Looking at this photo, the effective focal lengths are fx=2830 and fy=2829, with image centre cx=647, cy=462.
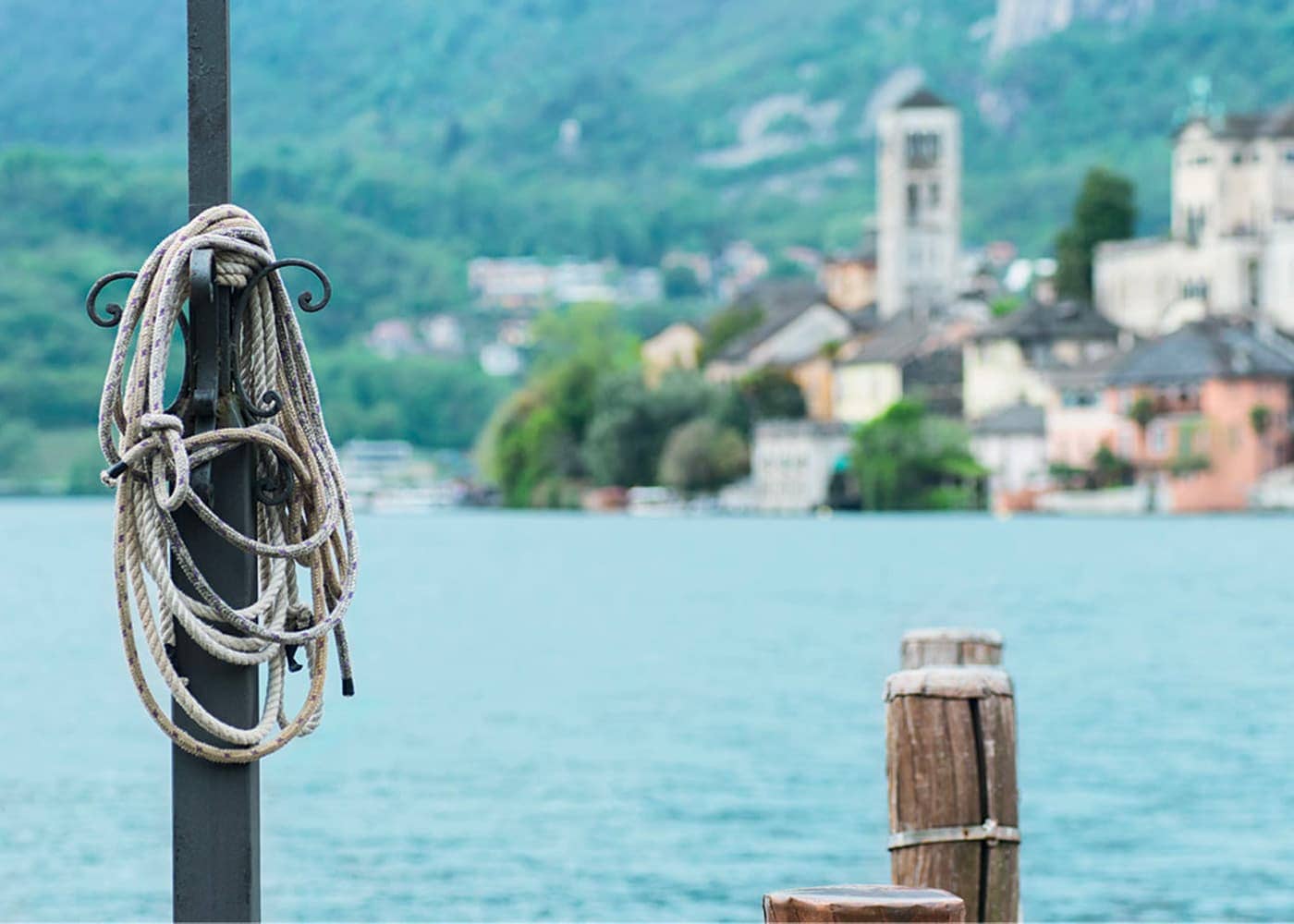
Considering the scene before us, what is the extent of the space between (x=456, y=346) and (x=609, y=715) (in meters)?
163

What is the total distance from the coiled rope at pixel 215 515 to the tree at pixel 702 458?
338ft

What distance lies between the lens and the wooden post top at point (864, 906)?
423 centimetres

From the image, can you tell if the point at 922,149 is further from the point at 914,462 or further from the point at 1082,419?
the point at 1082,419

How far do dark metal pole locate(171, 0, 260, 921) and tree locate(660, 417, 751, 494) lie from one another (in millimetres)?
103260

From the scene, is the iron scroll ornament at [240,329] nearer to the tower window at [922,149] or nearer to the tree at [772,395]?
the tree at [772,395]

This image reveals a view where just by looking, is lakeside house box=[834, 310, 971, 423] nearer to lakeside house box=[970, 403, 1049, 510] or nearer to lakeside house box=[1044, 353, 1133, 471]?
lakeside house box=[970, 403, 1049, 510]

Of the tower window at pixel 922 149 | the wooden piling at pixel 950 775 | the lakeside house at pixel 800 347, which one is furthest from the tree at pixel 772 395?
the wooden piling at pixel 950 775

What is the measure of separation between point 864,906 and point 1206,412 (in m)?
Answer: 99.3

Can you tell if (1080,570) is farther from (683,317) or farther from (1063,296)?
(683,317)

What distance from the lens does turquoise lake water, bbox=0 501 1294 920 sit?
56.2ft

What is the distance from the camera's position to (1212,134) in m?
114

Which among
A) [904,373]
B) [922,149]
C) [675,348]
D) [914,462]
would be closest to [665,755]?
[914,462]

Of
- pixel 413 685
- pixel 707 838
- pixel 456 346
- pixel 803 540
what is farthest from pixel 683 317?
Answer: pixel 707 838

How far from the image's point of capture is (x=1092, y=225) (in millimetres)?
120125
